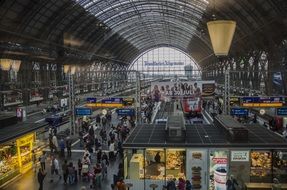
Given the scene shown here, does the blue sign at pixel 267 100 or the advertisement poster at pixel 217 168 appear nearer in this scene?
the advertisement poster at pixel 217 168

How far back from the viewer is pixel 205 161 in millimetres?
16016

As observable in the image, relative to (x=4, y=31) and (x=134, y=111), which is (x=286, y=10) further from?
(x=4, y=31)

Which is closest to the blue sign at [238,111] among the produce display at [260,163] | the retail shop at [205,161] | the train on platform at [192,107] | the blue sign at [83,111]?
the train on platform at [192,107]

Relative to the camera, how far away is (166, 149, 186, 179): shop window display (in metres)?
16.2

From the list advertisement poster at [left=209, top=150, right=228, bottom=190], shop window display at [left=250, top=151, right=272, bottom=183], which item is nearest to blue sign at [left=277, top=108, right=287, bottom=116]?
shop window display at [left=250, top=151, right=272, bottom=183]

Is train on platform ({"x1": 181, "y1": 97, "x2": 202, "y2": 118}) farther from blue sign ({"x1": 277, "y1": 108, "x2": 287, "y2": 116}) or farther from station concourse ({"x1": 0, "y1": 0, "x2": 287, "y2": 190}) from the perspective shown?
blue sign ({"x1": 277, "y1": 108, "x2": 287, "y2": 116})

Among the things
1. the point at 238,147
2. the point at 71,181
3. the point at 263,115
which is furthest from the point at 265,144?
the point at 263,115

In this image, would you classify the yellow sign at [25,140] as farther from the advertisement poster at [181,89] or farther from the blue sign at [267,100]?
the blue sign at [267,100]

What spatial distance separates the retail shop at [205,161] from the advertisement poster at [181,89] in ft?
52.2

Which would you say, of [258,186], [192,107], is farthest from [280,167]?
[192,107]

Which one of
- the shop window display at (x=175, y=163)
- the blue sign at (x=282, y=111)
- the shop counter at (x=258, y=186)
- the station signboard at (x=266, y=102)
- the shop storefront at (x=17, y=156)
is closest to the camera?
the shop counter at (x=258, y=186)

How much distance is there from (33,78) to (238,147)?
A: 3427 cm

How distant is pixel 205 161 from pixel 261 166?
90.4 inches

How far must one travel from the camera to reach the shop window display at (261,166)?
51.8ft
